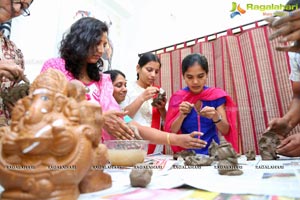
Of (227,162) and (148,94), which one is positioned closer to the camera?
(227,162)

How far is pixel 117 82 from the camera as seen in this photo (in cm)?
161

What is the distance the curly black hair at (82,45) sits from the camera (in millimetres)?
1105

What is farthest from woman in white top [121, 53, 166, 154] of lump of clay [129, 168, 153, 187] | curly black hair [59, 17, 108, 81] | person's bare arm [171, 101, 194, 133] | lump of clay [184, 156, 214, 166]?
lump of clay [129, 168, 153, 187]

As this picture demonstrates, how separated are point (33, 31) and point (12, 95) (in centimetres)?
103

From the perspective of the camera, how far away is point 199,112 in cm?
143

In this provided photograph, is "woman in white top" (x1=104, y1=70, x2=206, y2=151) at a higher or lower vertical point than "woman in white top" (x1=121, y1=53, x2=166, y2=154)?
lower

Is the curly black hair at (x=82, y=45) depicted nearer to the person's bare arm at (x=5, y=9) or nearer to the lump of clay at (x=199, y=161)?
the person's bare arm at (x=5, y=9)

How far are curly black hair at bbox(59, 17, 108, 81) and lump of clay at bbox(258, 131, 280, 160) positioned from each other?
776 millimetres

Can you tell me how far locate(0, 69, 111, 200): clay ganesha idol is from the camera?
477mm

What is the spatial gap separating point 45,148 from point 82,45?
0.70m

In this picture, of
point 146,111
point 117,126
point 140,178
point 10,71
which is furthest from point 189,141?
point 10,71

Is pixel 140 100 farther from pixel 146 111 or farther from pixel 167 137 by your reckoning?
pixel 167 137

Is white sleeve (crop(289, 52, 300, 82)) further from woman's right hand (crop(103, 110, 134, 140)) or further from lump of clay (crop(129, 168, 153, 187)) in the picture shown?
lump of clay (crop(129, 168, 153, 187))

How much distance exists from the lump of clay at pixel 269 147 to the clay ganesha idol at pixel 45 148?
2.82 feet
